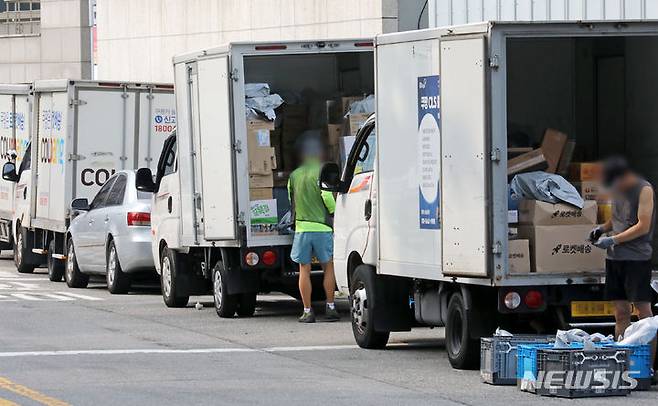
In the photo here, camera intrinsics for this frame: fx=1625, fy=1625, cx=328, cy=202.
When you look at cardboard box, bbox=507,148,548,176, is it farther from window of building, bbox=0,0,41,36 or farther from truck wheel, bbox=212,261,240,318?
window of building, bbox=0,0,41,36

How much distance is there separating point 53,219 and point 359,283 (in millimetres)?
11660

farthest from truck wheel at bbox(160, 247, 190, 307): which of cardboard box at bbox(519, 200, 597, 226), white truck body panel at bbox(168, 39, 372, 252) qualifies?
cardboard box at bbox(519, 200, 597, 226)

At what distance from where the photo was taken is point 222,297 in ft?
60.1

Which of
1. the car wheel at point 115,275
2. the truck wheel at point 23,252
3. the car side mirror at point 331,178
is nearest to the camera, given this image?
the car side mirror at point 331,178

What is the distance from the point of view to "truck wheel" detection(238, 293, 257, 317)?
1838cm

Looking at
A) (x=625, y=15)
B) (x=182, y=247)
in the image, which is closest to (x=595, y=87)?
(x=182, y=247)

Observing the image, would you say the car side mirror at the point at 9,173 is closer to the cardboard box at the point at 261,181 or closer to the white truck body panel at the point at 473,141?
the cardboard box at the point at 261,181

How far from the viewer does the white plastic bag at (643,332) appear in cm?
1172

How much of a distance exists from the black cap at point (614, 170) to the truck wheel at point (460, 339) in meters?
1.49

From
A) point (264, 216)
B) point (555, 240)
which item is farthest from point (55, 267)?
→ point (555, 240)

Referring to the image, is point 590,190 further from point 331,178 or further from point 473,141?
point 331,178

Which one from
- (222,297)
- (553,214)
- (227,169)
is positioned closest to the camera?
(553,214)

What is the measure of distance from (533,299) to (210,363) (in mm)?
2863

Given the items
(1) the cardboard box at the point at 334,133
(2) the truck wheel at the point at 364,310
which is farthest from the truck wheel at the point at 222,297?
(2) the truck wheel at the point at 364,310
